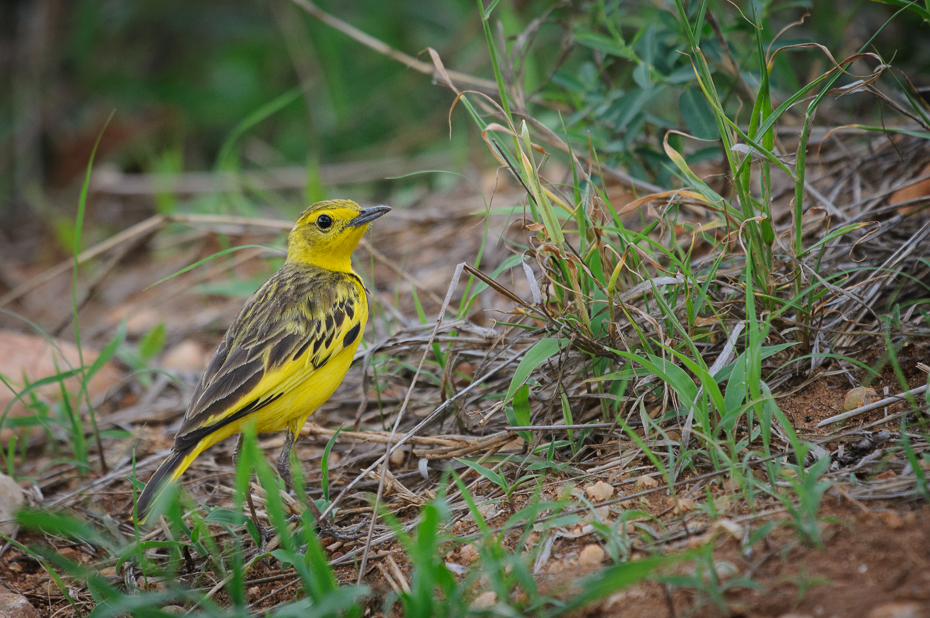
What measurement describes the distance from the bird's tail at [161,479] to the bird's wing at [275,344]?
62 mm

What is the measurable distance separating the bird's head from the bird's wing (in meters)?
0.17

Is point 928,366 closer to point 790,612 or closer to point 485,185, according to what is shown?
point 790,612

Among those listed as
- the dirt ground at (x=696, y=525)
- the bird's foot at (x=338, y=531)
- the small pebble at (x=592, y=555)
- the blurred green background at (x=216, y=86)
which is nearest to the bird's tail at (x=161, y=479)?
the dirt ground at (x=696, y=525)

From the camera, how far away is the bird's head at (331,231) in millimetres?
4320

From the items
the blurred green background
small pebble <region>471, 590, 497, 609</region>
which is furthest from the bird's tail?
the blurred green background

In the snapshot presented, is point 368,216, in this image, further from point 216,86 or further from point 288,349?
point 216,86

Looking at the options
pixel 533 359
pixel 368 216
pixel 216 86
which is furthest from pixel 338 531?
pixel 216 86

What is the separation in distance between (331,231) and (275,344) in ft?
3.01

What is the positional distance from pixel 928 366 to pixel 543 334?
1611 mm

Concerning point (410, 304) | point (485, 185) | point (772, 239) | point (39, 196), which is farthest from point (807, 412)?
point (39, 196)

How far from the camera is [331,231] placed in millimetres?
4348

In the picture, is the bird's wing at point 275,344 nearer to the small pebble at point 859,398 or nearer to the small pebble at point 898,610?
the small pebble at point 859,398

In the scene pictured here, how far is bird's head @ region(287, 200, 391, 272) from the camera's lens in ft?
14.2

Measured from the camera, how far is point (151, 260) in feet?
25.0
